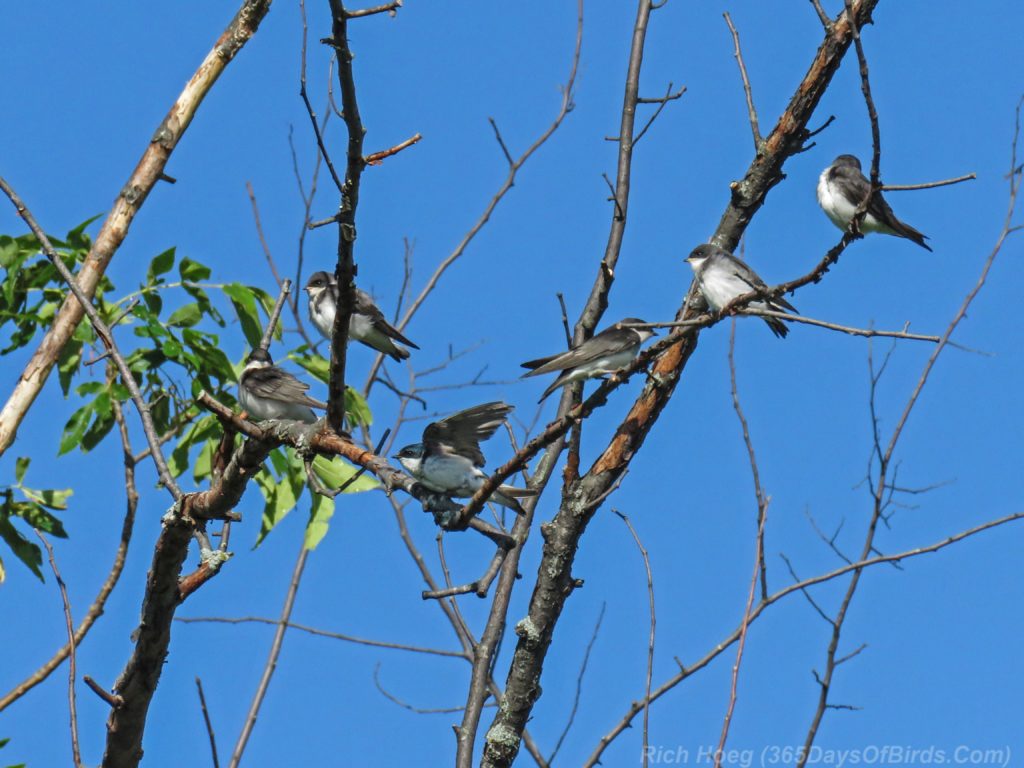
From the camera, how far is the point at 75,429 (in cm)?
579

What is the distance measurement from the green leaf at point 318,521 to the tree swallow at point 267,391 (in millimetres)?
711

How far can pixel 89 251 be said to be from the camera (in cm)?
600

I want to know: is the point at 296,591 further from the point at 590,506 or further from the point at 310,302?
the point at 590,506

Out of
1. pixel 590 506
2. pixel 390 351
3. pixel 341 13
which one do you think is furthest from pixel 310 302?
pixel 341 13

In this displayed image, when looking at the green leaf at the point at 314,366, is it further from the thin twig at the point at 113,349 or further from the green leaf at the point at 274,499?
the thin twig at the point at 113,349

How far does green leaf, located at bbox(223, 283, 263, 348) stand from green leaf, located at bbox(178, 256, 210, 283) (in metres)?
0.16

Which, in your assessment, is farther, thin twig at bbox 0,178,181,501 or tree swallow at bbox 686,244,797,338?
tree swallow at bbox 686,244,797,338

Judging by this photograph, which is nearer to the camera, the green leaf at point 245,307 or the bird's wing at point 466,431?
the bird's wing at point 466,431

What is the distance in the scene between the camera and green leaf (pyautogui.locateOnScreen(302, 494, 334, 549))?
6020 millimetres

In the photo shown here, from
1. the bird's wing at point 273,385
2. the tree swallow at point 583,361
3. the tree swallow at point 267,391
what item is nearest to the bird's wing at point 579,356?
the tree swallow at point 583,361

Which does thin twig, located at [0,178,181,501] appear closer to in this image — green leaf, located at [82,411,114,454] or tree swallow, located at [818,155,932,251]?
green leaf, located at [82,411,114,454]

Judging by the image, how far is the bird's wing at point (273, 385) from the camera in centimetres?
675

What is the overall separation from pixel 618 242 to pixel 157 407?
2.48 m

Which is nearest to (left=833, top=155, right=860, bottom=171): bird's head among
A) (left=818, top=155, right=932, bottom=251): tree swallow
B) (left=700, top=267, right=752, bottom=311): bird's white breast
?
(left=818, top=155, right=932, bottom=251): tree swallow
